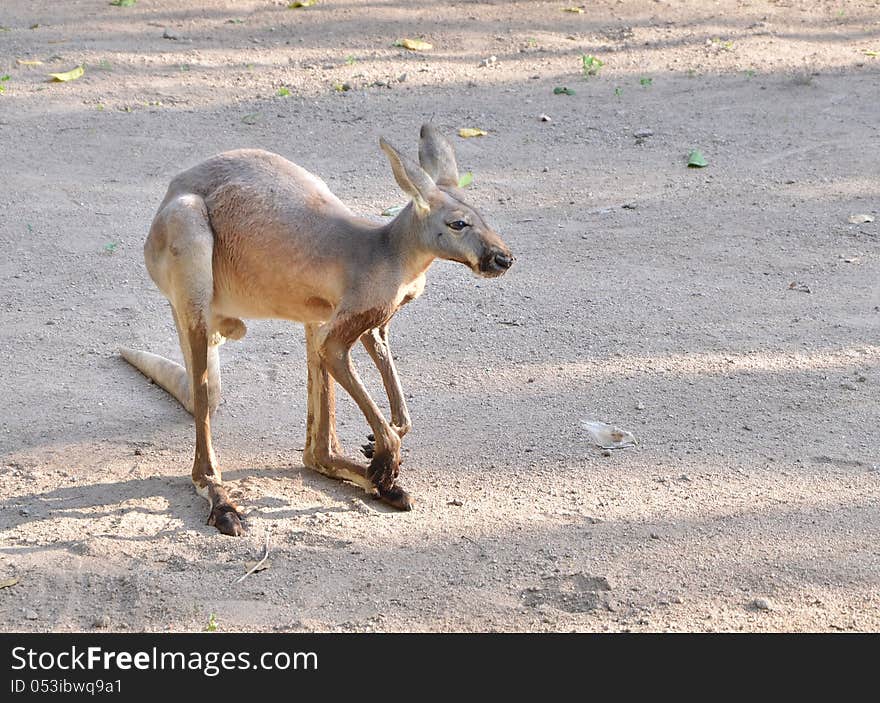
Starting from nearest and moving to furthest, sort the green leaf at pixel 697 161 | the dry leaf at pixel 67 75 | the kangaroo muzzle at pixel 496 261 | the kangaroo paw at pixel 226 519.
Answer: the kangaroo muzzle at pixel 496 261 < the kangaroo paw at pixel 226 519 < the green leaf at pixel 697 161 < the dry leaf at pixel 67 75

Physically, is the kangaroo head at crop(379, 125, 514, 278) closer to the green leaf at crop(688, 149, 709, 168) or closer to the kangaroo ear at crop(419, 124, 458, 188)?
the kangaroo ear at crop(419, 124, 458, 188)

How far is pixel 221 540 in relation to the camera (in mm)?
4309

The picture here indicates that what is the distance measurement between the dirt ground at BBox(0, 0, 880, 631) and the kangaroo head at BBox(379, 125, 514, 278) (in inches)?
39.7

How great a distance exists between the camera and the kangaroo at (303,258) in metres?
4.20

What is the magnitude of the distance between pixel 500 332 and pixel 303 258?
1870mm

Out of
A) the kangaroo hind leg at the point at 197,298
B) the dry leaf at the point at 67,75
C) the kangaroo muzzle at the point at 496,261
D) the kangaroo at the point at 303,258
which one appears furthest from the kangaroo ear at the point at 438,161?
the dry leaf at the point at 67,75

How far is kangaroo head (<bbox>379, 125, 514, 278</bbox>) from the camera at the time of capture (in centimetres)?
406

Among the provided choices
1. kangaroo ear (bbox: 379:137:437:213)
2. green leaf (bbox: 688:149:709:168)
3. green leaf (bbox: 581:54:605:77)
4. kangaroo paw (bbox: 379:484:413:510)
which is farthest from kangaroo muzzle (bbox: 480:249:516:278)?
green leaf (bbox: 581:54:605:77)

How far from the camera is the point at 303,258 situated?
4359 millimetres

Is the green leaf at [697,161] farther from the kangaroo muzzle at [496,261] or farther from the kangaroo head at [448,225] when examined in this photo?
the kangaroo muzzle at [496,261]

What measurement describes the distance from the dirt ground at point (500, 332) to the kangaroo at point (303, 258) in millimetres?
326

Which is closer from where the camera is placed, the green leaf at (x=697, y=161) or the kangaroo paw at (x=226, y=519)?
the kangaroo paw at (x=226, y=519)

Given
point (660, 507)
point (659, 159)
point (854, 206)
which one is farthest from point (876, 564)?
point (659, 159)

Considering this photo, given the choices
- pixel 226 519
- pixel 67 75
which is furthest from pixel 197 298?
pixel 67 75
